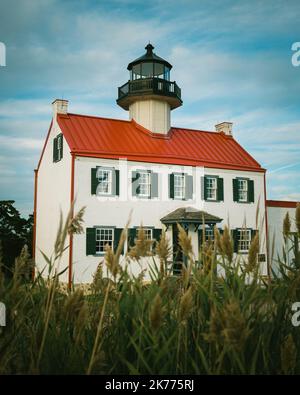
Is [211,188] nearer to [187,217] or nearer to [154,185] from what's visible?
[187,217]

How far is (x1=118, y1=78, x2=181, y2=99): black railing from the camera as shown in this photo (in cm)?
1792

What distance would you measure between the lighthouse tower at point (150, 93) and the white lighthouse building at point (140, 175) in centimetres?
5

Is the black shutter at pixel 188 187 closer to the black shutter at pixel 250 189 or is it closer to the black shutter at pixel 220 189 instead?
the black shutter at pixel 220 189

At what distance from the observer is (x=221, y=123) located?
20047 mm

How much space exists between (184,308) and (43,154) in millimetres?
17077

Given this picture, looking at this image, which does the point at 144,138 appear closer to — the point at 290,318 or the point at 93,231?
the point at 93,231

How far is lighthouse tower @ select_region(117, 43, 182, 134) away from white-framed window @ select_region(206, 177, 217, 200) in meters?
3.16

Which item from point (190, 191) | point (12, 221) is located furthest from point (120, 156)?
point (12, 221)

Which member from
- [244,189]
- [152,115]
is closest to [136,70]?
[152,115]

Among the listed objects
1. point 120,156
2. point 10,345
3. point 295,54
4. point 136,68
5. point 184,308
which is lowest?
point 10,345

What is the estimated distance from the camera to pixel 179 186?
1616cm

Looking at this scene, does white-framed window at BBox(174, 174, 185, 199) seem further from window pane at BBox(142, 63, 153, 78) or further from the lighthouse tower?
window pane at BBox(142, 63, 153, 78)

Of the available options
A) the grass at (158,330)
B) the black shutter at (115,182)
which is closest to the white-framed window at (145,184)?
the black shutter at (115,182)

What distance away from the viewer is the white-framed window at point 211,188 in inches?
668
